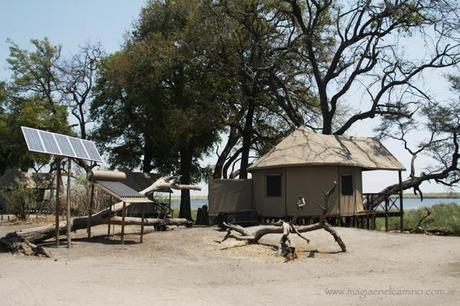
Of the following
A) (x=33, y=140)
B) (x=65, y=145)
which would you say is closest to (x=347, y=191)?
(x=65, y=145)

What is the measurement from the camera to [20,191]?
107ft

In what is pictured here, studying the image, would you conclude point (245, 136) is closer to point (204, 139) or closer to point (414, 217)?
point (204, 139)

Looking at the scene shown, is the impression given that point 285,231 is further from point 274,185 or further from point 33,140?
point 274,185

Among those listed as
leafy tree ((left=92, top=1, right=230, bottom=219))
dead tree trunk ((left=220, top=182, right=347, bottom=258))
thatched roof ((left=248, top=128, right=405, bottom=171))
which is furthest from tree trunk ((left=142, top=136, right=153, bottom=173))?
dead tree trunk ((left=220, top=182, right=347, bottom=258))

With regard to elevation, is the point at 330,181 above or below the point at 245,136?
below

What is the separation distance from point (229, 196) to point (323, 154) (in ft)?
17.6

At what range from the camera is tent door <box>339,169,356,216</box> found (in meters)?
28.6

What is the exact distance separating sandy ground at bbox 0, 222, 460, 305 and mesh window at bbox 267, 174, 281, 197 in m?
7.66

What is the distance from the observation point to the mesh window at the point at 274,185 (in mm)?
28844

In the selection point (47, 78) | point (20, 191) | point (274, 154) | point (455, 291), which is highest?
point (47, 78)

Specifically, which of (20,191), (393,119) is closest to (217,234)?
(20,191)

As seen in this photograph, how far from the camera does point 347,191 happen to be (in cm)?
2898

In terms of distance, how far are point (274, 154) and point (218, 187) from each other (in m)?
3.43

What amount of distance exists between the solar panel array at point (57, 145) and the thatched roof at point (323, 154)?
1054 cm
